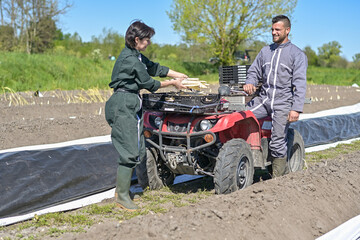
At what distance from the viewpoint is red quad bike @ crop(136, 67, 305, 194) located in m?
3.84

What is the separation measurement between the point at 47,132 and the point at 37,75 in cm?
1196

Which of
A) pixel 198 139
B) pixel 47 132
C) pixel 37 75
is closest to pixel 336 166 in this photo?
pixel 198 139

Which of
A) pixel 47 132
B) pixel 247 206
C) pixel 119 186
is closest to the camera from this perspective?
pixel 247 206

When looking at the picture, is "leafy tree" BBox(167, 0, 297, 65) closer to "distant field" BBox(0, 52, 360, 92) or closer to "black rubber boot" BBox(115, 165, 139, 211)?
"distant field" BBox(0, 52, 360, 92)

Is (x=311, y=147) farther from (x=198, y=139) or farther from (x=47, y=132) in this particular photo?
(x=47, y=132)

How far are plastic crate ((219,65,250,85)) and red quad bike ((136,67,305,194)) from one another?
60.0 inches

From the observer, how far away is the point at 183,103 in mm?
3844

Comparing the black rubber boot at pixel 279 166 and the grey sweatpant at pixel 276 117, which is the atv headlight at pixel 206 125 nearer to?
the grey sweatpant at pixel 276 117

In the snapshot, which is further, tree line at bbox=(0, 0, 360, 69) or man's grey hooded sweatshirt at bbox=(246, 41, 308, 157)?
tree line at bbox=(0, 0, 360, 69)

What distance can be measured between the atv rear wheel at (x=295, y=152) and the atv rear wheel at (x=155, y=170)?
5.23 feet

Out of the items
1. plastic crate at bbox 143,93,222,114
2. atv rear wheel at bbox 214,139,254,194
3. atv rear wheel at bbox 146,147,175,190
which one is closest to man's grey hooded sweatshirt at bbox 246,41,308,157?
atv rear wheel at bbox 214,139,254,194

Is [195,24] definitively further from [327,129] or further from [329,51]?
[329,51]

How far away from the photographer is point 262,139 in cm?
464

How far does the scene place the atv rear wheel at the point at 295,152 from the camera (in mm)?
4920
